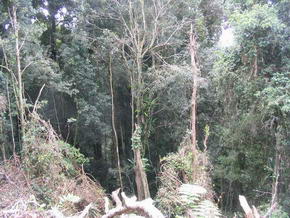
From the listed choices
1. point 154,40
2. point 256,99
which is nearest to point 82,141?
point 154,40

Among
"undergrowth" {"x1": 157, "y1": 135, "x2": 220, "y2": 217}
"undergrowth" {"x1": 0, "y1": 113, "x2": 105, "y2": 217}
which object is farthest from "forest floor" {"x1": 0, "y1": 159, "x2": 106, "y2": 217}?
"undergrowth" {"x1": 157, "y1": 135, "x2": 220, "y2": 217}

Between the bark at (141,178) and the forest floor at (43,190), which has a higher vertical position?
the forest floor at (43,190)

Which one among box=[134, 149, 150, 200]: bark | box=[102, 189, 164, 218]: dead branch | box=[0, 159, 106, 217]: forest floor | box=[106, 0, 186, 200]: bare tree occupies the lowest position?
box=[134, 149, 150, 200]: bark

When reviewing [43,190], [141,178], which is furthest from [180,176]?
[43,190]

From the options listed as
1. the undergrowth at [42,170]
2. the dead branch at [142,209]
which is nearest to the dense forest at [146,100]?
the undergrowth at [42,170]

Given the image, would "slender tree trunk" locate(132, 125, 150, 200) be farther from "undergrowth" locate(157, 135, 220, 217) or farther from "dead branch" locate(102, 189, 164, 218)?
"dead branch" locate(102, 189, 164, 218)

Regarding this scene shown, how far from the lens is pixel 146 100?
1112cm

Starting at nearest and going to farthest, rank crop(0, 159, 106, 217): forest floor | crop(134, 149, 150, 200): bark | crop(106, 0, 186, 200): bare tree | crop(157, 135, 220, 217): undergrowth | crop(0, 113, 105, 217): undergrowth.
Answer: crop(0, 159, 106, 217): forest floor < crop(157, 135, 220, 217): undergrowth < crop(0, 113, 105, 217): undergrowth < crop(134, 149, 150, 200): bark < crop(106, 0, 186, 200): bare tree

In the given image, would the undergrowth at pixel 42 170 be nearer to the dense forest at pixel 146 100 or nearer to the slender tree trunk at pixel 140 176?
the dense forest at pixel 146 100

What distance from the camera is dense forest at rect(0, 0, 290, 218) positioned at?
24.2ft

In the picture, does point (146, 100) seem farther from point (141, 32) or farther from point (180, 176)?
point (180, 176)

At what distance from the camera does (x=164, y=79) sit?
1047 cm

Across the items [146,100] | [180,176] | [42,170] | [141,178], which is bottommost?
[141,178]

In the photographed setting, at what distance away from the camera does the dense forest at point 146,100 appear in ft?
24.2
